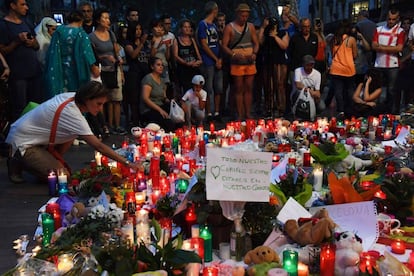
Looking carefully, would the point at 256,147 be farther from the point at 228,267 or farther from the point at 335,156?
the point at 228,267

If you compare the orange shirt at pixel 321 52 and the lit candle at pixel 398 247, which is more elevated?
the orange shirt at pixel 321 52

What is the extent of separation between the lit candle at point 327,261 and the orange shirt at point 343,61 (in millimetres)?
5581

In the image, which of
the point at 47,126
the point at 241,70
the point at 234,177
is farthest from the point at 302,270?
the point at 241,70

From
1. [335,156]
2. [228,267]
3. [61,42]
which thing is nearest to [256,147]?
[335,156]

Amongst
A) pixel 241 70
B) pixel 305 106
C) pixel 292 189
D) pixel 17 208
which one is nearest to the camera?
pixel 292 189

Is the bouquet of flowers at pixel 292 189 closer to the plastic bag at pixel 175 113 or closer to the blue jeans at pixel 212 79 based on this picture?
the plastic bag at pixel 175 113

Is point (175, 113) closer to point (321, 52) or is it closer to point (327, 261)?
point (321, 52)

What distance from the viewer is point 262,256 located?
208 centimetres

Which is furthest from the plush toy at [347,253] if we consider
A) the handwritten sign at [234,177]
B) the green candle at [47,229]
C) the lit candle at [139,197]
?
the green candle at [47,229]

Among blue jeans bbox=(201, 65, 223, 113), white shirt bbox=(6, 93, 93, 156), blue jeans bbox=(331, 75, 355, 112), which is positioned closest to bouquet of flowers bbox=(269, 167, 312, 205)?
white shirt bbox=(6, 93, 93, 156)

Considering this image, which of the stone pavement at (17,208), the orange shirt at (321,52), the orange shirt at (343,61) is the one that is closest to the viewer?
the stone pavement at (17,208)

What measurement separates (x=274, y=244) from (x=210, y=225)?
0.34 metres

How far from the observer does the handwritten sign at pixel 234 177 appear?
2.20 metres

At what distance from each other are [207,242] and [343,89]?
5739mm
